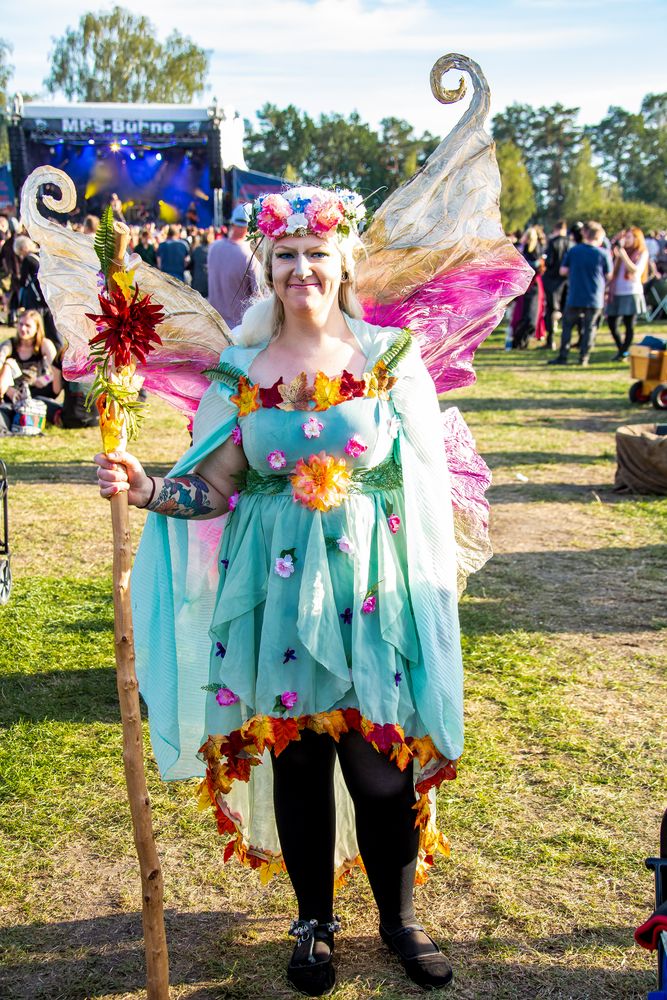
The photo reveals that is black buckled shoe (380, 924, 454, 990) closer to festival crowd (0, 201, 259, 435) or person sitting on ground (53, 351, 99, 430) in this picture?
festival crowd (0, 201, 259, 435)

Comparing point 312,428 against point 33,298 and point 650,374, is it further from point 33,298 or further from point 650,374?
point 33,298

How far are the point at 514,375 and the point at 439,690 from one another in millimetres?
11356

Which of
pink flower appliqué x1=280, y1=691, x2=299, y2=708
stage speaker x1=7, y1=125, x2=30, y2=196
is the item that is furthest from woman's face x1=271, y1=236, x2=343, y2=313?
stage speaker x1=7, y1=125, x2=30, y2=196

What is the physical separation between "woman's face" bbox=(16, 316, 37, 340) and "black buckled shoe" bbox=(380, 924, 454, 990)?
8.23 metres

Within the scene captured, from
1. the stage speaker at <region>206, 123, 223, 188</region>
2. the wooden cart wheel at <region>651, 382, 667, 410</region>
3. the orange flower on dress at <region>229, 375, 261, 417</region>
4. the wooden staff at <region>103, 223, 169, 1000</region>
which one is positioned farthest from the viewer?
the stage speaker at <region>206, 123, 223, 188</region>

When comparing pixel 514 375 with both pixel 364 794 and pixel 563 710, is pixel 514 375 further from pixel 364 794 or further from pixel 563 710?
pixel 364 794

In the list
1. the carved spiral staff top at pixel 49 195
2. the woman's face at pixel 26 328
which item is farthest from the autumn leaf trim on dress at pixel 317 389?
the woman's face at pixel 26 328

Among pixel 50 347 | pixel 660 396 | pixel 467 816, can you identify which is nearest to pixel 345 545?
pixel 467 816

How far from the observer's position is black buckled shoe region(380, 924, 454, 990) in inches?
102

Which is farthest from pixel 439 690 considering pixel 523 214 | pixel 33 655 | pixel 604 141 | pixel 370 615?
pixel 604 141

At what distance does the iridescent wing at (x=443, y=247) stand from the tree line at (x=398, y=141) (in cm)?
17

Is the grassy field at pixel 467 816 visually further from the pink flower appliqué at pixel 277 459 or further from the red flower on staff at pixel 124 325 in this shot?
the red flower on staff at pixel 124 325

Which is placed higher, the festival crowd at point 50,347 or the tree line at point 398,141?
the tree line at point 398,141

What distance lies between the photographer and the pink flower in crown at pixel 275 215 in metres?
2.58
